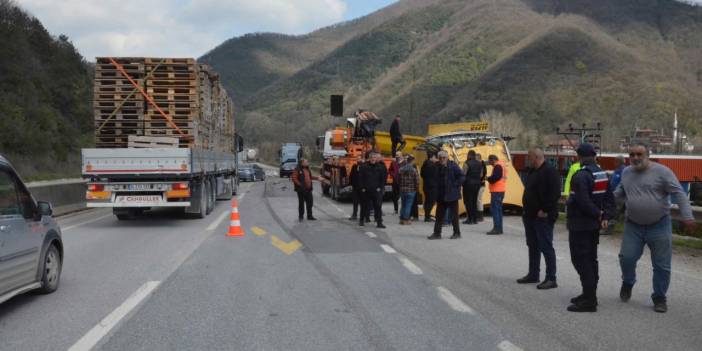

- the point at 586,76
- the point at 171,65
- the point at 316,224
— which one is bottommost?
the point at 316,224

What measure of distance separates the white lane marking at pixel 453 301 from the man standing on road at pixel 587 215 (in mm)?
1066

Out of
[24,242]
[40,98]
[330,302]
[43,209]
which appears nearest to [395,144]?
[330,302]

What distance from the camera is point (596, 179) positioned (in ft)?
23.1

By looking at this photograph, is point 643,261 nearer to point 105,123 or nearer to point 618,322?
point 618,322

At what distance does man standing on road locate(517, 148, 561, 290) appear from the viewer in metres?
7.90

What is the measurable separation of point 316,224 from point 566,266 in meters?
7.12

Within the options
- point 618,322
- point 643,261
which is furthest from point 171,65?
point 618,322

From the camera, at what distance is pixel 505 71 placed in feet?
261

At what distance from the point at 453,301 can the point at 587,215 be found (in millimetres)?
1689

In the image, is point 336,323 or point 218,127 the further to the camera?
point 218,127

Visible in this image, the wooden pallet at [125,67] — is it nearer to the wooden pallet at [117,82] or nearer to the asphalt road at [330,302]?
the wooden pallet at [117,82]

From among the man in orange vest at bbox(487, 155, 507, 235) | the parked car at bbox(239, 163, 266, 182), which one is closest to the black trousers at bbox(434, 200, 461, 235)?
the man in orange vest at bbox(487, 155, 507, 235)

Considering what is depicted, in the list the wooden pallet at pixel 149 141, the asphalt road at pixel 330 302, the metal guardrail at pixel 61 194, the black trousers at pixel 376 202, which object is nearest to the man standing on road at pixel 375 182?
the black trousers at pixel 376 202

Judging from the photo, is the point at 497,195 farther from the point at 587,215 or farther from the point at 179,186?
the point at 179,186
